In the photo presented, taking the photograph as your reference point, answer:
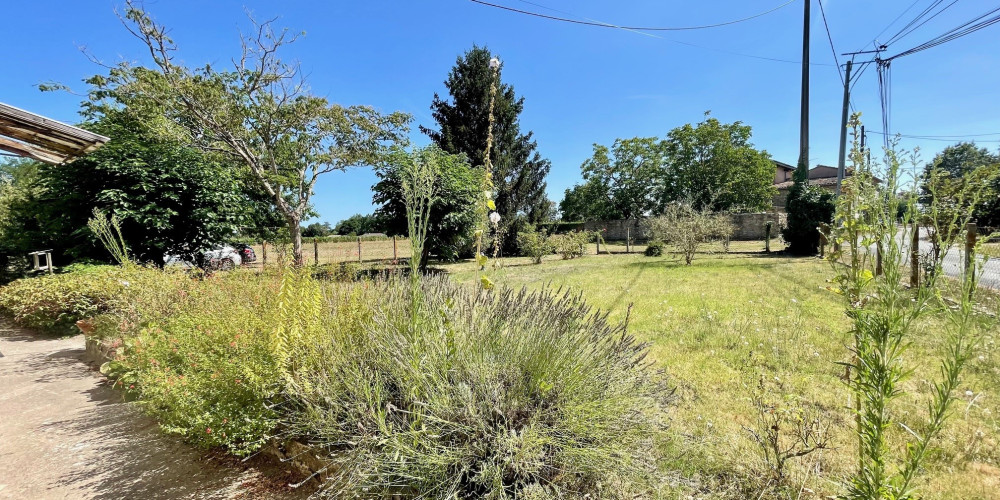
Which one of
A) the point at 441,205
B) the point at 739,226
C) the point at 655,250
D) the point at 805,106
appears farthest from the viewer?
the point at 739,226

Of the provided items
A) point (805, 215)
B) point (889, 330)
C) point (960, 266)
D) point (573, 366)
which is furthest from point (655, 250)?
point (889, 330)

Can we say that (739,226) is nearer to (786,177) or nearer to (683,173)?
(683,173)

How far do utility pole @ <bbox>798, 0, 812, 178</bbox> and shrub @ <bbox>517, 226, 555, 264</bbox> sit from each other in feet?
29.6

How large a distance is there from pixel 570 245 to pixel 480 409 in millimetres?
14016

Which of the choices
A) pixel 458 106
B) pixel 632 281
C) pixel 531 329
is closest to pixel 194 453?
pixel 531 329

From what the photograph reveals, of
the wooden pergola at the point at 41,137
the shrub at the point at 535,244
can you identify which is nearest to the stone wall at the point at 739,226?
the shrub at the point at 535,244

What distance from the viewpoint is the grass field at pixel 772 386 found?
1.88 m

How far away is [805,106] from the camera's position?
43.1 ft

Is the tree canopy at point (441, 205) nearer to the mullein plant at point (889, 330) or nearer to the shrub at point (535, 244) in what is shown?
the shrub at point (535, 244)

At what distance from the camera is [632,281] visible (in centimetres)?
828

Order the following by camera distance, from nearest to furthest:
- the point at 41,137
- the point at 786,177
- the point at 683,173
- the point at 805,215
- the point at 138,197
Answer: the point at 41,137, the point at 138,197, the point at 805,215, the point at 683,173, the point at 786,177

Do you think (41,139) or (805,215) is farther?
(805,215)

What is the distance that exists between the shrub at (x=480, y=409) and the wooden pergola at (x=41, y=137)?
18.0 feet

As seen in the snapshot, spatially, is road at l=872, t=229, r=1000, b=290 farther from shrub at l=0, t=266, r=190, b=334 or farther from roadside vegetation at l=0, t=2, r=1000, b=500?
shrub at l=0, t=266, r=190, b=334
